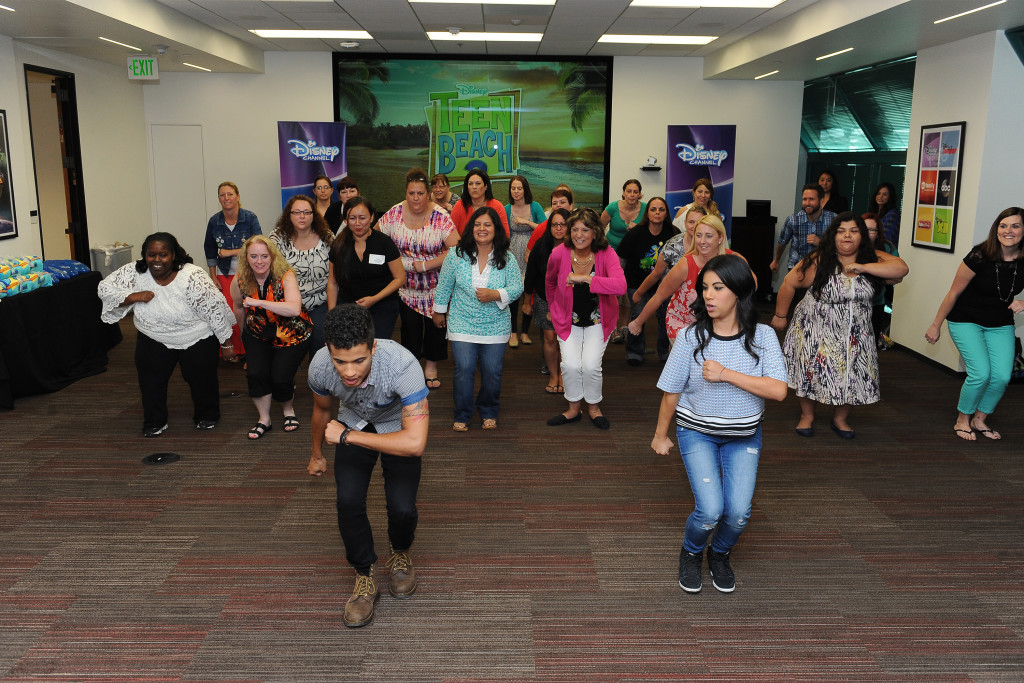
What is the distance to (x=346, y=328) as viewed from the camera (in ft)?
9.52

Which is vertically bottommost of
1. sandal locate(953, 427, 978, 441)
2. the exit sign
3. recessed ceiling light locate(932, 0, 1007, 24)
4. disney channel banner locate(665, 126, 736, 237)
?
sandal locate(953, 427, 978, 441)

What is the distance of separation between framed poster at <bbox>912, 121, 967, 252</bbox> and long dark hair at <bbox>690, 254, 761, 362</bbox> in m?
5.29

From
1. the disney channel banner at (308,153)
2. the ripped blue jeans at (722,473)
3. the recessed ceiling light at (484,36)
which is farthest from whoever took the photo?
the disney channel banner at (308,153)

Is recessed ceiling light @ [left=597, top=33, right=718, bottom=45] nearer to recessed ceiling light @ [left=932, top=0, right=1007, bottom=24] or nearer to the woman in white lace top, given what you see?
recessed ceiling light @ [left=932, top=0, right=1007, bottom=24]

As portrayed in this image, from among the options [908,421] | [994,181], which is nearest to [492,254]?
[908,421]

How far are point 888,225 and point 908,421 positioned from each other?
3577 mm

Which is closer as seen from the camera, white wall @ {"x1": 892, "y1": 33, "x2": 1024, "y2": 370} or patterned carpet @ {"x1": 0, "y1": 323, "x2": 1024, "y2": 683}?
patterned carpet @ {"x1": 0, "y1": 323, "x2": 1024, "y2": 683}

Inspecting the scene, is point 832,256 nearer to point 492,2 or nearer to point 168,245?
point 492,2

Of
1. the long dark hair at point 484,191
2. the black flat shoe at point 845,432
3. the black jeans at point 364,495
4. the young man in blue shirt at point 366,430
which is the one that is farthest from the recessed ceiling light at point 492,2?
the black jeans at point 364,495

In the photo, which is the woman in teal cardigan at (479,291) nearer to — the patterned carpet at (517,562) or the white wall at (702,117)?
the patterned carpet at (517,562)

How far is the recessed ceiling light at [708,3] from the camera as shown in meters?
7.60

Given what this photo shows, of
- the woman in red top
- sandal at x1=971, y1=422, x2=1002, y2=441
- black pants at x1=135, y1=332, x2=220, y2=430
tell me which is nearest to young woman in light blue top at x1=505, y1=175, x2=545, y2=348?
the woman in red top

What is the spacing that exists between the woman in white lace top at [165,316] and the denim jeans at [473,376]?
1.68 meters

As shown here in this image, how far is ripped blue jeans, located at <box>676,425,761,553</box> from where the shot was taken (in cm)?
342
